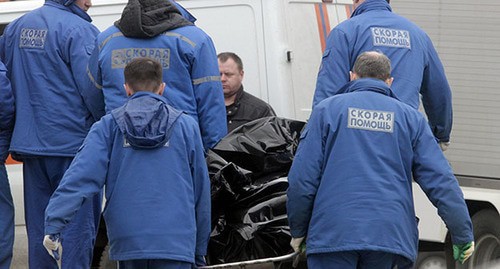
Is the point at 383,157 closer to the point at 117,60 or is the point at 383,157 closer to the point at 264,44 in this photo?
the point at 117,60

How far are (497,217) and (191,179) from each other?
3493 millimetres

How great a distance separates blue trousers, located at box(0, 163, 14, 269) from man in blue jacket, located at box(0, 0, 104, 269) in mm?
116

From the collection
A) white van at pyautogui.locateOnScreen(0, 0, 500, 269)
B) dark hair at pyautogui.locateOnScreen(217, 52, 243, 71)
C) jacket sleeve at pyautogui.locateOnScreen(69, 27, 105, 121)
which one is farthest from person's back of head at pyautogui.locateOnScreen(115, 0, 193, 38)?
white van at pyautogui.locateOnScreen(0, 0, 500, 269)

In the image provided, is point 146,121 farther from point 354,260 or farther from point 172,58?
point 354,260

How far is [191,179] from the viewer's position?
6.39 m

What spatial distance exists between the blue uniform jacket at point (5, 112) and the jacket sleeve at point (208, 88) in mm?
1264

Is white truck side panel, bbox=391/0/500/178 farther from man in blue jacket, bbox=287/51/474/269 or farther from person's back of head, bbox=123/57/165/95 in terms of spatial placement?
person's back of head, bbox=123/57/165/95

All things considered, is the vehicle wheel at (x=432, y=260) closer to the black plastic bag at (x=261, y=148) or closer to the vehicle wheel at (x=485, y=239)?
the vehicle wheel at (x=485, y=239)

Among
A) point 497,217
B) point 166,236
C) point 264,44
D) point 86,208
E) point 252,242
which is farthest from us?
point 497,217

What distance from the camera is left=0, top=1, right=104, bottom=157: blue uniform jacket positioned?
7828 mm

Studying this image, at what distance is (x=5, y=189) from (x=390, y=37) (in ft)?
8.24

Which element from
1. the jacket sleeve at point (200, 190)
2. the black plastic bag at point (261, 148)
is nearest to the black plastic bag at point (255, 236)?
the black plastic bag at point (261, 148)

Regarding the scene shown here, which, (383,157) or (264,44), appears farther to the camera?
(264,44)

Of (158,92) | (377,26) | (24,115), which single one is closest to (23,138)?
(24,115)
